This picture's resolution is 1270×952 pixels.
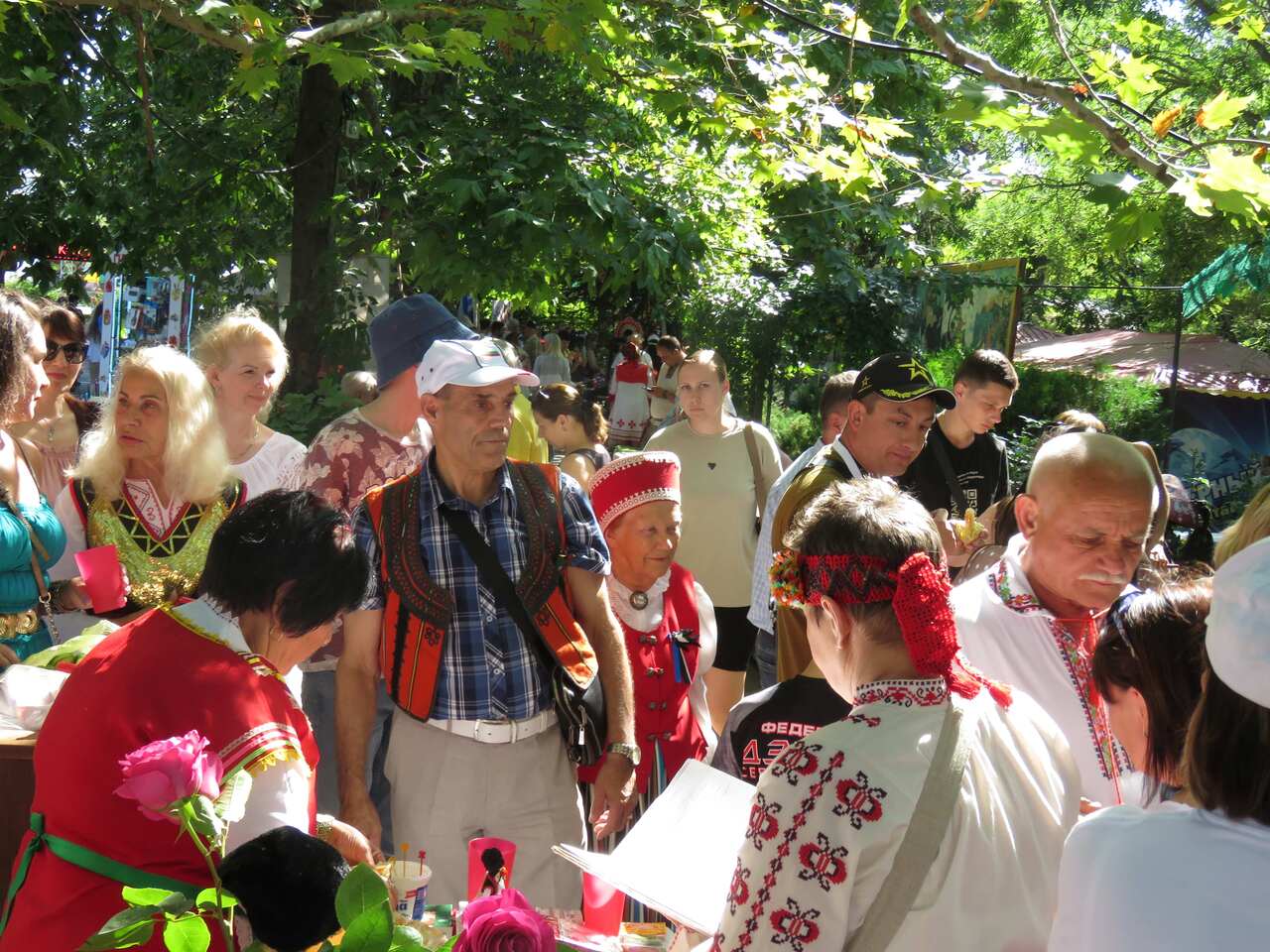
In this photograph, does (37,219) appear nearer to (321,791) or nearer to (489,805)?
(321,791)

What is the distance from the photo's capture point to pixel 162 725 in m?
1.97

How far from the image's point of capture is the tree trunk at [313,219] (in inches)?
322

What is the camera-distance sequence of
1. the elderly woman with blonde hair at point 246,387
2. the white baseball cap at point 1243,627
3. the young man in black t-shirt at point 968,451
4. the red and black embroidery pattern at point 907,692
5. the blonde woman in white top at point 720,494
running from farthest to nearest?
1. the blonde woman in white top at point 720,494
2. the young man in black t-shirt at point 968,451
3. the elderly woman with blonde hair at point 246,387
4. the red and black embroidery pattern at point 907,692
5. the white baseball cap at point 1243,627

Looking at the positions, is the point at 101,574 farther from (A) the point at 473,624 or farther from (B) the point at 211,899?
(B) the point at 211,899

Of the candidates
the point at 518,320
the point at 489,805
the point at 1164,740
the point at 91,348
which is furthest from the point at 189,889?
the point at 518,320

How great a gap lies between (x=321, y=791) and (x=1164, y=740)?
2.78 meters

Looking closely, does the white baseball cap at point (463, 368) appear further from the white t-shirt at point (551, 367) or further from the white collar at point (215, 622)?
the white t-shirt at point (551, 367)

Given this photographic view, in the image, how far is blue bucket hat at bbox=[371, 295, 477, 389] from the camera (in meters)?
3.79

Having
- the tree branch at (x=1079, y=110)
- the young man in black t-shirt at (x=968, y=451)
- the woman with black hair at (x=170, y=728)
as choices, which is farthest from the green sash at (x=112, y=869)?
the young man in black t-shirt at (x=968, y=451)

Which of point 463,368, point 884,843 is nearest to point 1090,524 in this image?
point 884,843

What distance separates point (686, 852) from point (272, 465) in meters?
2.79

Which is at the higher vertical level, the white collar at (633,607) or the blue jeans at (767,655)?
the white collar at (633,607)

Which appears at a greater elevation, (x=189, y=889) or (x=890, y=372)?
(x=890, y=372)

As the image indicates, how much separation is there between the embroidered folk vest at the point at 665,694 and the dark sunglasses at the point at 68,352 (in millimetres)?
2615
